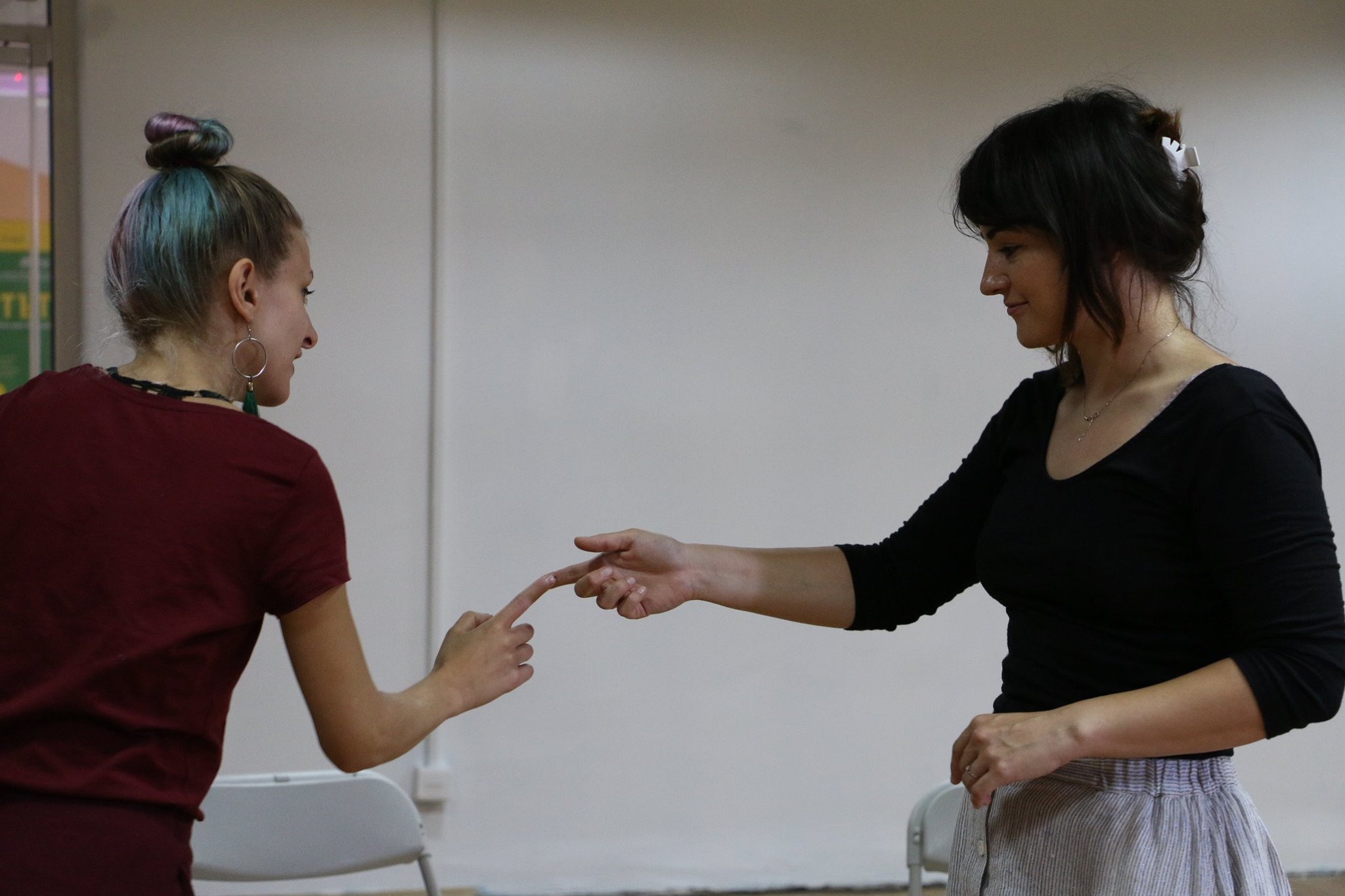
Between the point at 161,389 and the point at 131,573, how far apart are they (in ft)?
0.63

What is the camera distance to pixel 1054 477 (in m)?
1.34

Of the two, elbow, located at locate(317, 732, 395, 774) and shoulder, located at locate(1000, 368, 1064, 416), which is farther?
shoulder, located at locate(1000, 368, 1064, 416)

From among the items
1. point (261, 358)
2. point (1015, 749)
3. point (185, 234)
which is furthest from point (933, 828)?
point (185, 234)

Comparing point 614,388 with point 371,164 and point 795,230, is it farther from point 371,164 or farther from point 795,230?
point 371,164

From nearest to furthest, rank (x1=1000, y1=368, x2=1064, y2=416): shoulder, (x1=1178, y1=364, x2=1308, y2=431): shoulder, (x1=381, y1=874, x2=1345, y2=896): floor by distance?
(x1=1178, y1=364, x2=1308, y2=431): shoulder, (x1=1000, y1=368, x2=1064, y2=416): shoulder, (x1=381, y1=874, x2=1345, y2=896): floor

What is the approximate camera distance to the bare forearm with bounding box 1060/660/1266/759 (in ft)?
3.66

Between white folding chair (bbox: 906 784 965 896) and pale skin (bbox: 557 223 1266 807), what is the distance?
1.96ft

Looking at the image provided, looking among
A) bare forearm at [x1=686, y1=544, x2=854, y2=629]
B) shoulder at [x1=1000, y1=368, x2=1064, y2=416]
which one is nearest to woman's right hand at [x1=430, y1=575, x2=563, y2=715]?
bare forearm at [x1=686, y1=544, x2=854, y2=629]

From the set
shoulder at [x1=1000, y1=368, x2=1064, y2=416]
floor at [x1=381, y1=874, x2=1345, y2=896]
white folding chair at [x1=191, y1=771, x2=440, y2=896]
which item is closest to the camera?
shoulder at [x1=1000, y1=368, x2=1064, y2=416]

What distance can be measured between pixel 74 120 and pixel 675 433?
190 cm

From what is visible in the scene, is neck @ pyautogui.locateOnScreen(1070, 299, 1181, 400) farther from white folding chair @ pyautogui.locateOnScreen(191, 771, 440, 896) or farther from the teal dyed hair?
white folding chair @ pyautogui.locateOnScreen(191, 771, 440, 896)

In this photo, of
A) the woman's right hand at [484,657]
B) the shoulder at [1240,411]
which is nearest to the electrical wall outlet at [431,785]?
the woman's right hand at [484,657]

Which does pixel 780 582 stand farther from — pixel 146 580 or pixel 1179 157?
pixel 146 580

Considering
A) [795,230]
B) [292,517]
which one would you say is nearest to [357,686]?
[292,517]
